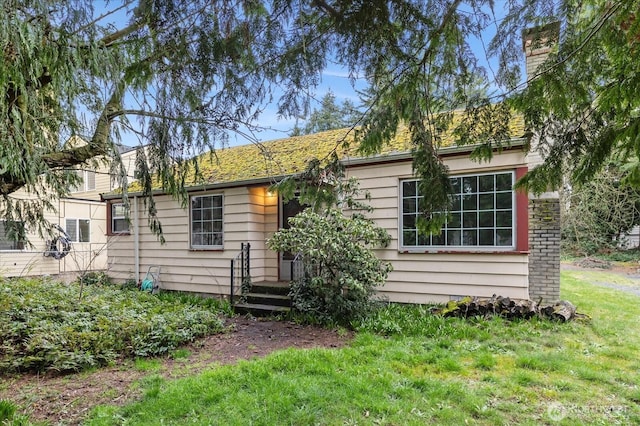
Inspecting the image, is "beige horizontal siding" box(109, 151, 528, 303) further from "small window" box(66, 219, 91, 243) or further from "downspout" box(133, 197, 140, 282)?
"small window" box(66, 219, 91, 243)

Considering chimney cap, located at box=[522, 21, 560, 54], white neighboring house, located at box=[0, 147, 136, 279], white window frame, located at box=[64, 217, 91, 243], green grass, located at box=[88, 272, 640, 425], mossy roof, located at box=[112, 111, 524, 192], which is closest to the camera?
chimney cap, located at box=[522, 21, 560, 54]

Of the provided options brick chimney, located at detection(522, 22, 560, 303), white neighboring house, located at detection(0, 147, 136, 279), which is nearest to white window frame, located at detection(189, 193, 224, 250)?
white neighboring house, located at detection(0, 147, 136, 279)

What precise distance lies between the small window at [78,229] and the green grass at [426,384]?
44.8ft

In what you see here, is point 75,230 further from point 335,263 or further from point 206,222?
point 335,263

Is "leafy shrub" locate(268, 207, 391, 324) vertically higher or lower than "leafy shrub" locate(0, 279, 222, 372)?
higher

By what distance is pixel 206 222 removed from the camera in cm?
927

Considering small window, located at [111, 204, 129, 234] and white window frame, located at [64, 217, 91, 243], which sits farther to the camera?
white window frame, located at [64, 217, 91, 243]

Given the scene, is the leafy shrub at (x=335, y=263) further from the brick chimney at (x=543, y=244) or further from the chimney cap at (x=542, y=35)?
the chimney cap at (x=542, y=35)

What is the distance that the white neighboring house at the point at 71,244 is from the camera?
1293cm

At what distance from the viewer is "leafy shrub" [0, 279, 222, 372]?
449 centimetres

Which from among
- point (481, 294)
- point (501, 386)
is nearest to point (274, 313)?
point (481, 294)

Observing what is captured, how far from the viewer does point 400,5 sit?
9.71 feet

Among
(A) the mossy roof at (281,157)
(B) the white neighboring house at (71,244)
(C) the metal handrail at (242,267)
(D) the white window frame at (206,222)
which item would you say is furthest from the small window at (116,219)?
(C) the metal handrail at (242,267)

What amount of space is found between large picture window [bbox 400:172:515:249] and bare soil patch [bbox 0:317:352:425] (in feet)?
8.36
